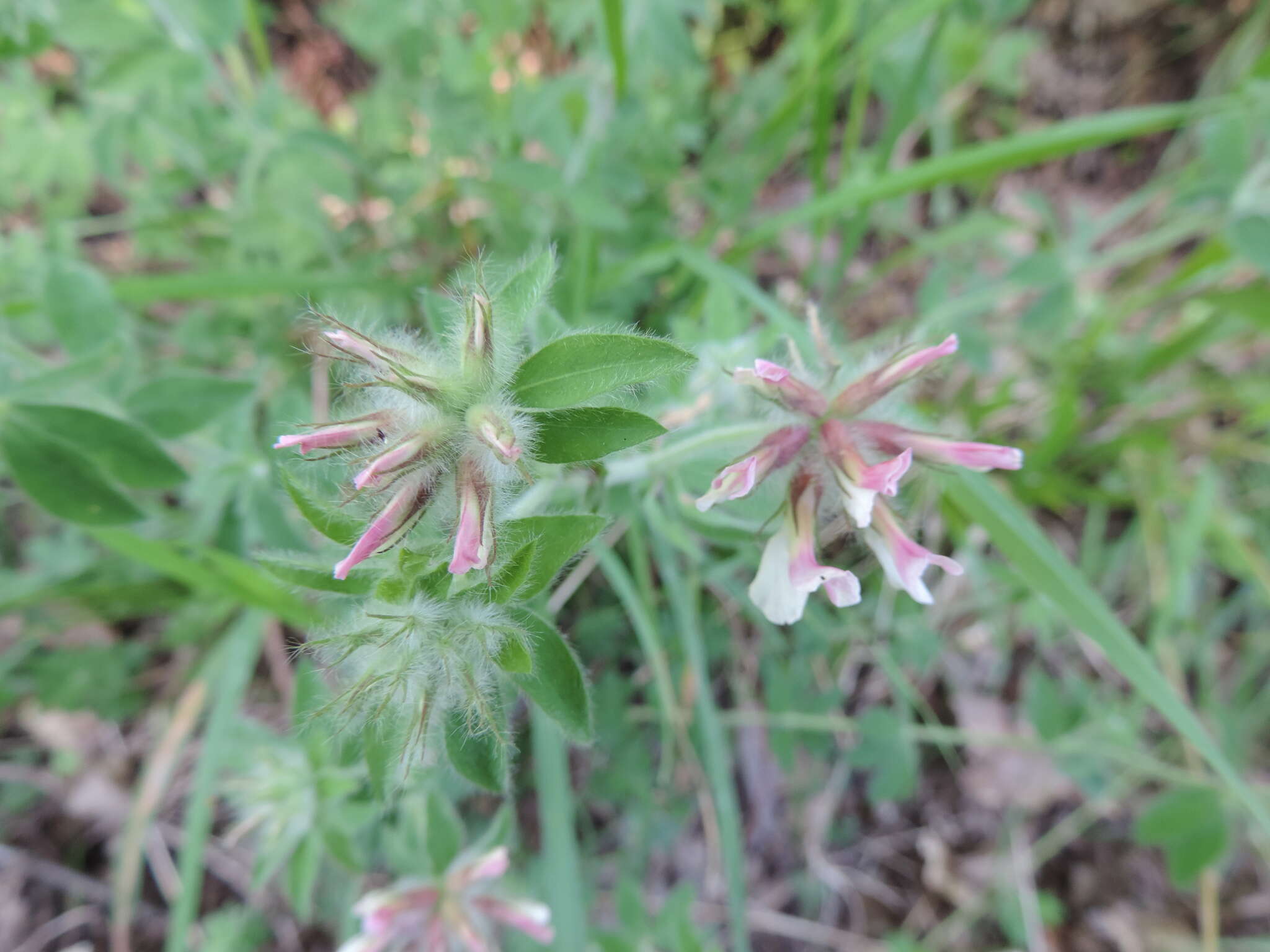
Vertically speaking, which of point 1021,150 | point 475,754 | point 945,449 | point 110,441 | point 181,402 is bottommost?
point 475,754

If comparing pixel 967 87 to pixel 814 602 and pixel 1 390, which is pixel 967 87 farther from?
pixel 1 390

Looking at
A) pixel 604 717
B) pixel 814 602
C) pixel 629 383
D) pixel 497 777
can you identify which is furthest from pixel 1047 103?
pixel 497 777

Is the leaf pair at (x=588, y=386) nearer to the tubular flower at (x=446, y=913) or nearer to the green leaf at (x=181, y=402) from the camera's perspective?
the tubular flower at (x=446, y=913)

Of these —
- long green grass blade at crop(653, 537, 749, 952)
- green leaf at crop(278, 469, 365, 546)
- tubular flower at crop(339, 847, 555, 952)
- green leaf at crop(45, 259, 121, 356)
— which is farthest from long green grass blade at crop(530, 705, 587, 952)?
green leaf at crop(45, 259, 121, 356)

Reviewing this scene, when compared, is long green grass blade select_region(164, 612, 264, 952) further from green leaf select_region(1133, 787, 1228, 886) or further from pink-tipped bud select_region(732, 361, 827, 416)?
green leaf select_region(1133, 787, 1228, 886)

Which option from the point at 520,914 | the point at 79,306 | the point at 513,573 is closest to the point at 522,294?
the point at 513,573

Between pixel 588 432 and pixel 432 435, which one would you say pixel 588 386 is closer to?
pixel 588 432
